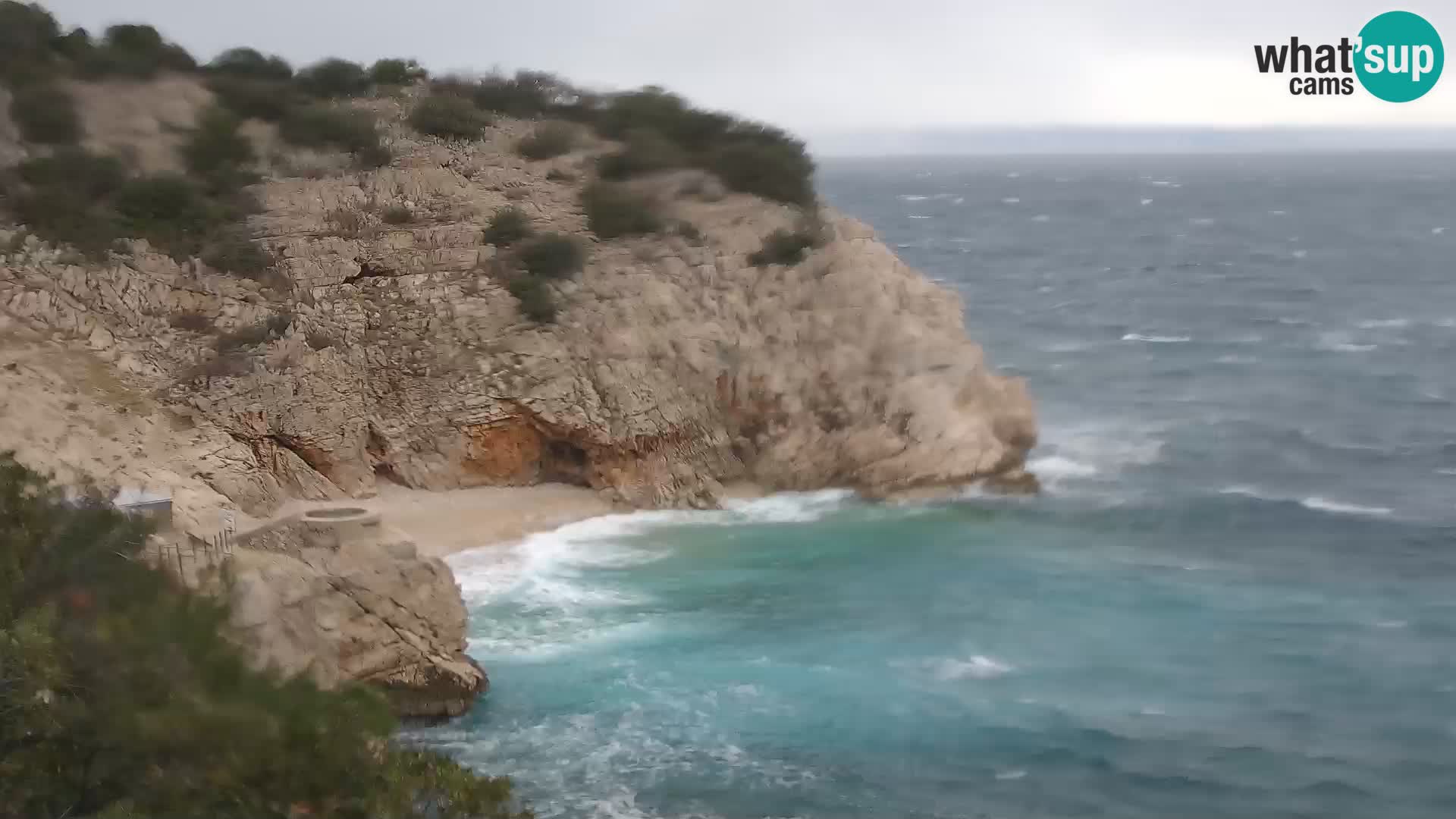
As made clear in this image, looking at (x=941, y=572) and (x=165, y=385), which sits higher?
(x=165, y=385)

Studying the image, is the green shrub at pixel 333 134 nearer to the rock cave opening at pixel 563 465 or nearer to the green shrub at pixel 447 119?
the green shrub at pixel 447 119

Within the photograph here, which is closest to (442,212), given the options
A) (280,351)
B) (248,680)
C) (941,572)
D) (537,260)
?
(537,260)

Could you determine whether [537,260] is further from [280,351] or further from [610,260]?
[280,351]

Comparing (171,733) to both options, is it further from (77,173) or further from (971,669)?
(77,173)

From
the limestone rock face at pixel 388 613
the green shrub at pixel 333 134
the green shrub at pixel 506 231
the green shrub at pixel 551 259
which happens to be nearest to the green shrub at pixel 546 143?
the green shrub at pixel 333 134

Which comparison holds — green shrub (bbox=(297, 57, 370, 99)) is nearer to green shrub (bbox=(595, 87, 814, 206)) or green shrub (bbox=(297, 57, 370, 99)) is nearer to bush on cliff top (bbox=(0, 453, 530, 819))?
green shrub (bbox=(595, 87, 814, 206))

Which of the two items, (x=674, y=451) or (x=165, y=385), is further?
(x=674, y=451)
